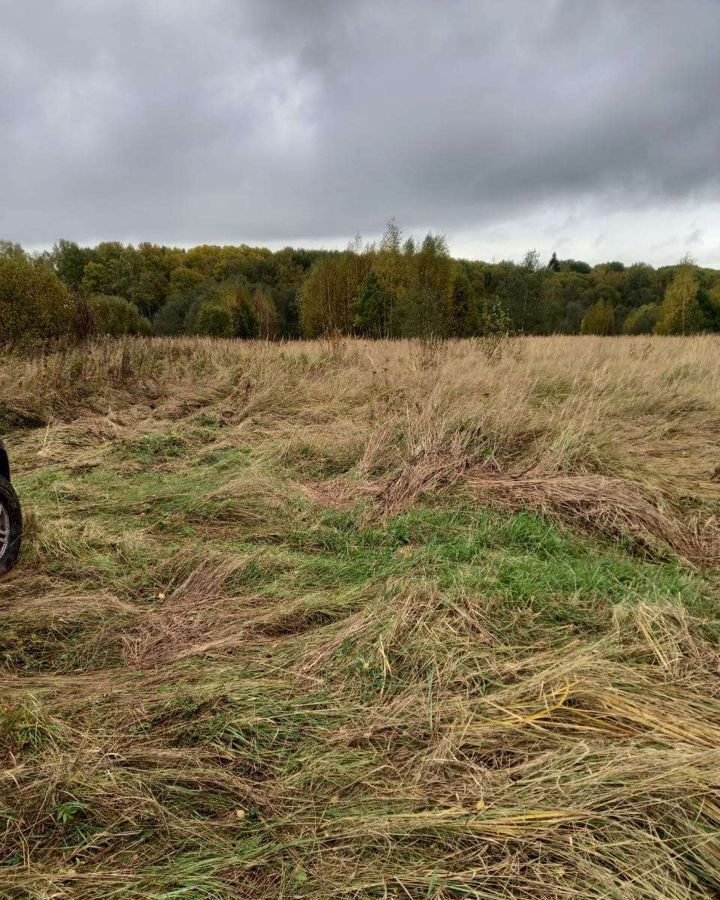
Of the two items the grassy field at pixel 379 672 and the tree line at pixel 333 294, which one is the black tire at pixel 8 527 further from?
the tree line at pixel 333 294

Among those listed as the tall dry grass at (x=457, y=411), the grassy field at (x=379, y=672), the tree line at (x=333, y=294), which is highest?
the tree line at (x=333, y=294)

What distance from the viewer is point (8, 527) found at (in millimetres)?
3512

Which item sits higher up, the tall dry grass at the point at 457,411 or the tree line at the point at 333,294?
the tree line at the point at 333,294

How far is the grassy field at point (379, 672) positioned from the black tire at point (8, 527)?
0.13 meters

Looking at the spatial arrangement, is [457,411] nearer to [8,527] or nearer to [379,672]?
[379,672]

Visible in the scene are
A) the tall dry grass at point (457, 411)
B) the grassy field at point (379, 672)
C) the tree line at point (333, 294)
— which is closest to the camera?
the grassy field at point (379, 672)

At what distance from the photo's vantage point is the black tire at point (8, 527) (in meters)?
3.47

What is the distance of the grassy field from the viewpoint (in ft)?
5.03

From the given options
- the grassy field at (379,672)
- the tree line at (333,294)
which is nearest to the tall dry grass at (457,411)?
the grassy field at (379,672)

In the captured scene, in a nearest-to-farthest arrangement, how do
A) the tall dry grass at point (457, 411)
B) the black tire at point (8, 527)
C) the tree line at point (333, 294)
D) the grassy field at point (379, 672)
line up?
the grassy field at point (379, 672) < the black tire at point (8, 527) < the tall dry grass at point (457, 411) < the tree line at point (333, 294)

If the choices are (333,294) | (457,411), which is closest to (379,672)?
(457,411)

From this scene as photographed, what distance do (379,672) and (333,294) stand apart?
31.9 metres

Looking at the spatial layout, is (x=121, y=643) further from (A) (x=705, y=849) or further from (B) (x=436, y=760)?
(A) (x=705, y=849)

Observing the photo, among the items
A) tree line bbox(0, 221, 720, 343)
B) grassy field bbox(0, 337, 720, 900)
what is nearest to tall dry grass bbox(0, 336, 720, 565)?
grassy field bbox(0, 337, 720, 900)
